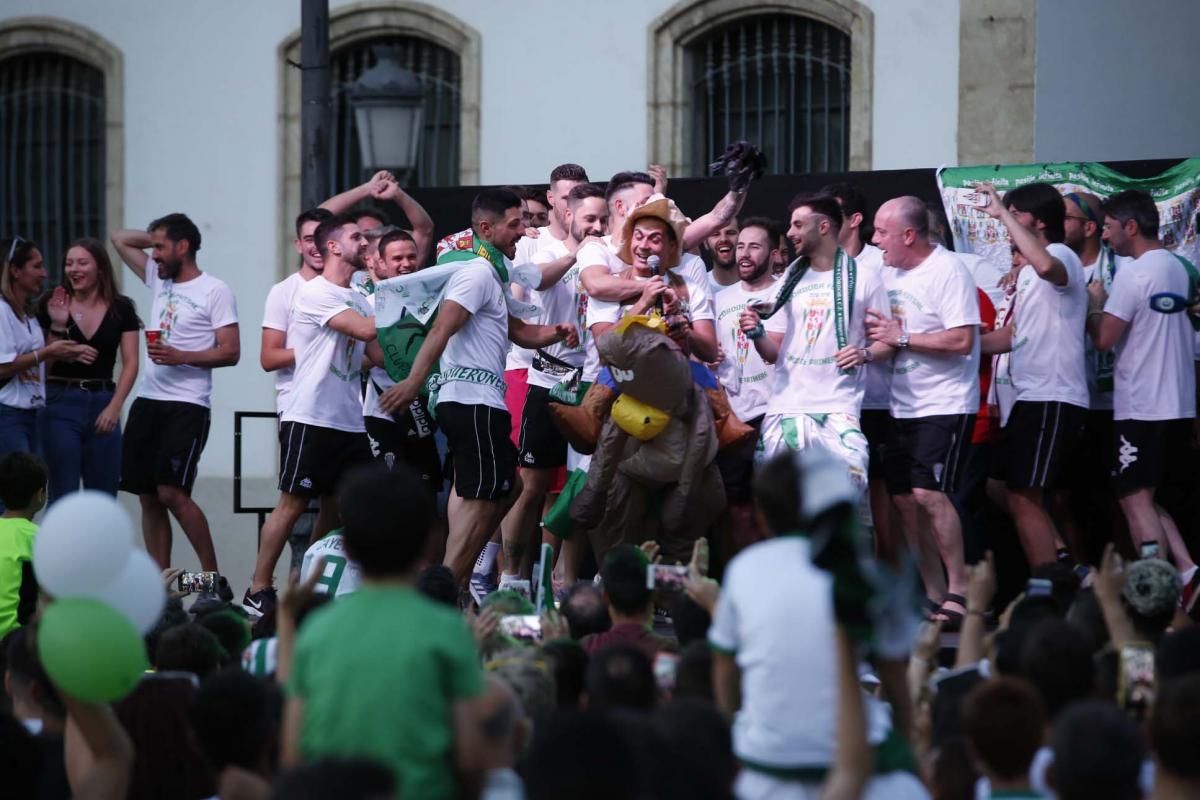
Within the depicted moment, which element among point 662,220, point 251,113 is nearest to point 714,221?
point 662,220

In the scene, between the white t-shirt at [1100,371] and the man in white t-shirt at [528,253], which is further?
the man in white t-shirt at [528,253]

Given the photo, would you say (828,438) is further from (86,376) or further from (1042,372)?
(86,376)

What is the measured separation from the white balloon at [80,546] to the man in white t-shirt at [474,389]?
3.92 m

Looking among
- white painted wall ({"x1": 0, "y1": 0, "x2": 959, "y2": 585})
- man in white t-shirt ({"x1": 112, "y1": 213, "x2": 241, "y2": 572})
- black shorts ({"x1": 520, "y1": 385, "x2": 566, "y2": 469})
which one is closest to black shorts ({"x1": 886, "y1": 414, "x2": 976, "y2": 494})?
black shorts ({"x1": 520, "y1": 385, "x2": 566, "y2": 469})

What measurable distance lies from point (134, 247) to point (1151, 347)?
18.6 feet

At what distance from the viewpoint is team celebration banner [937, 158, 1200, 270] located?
9.82 metres

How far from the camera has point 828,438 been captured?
327 inches

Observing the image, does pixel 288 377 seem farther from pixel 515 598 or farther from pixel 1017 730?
pixel 1017 730

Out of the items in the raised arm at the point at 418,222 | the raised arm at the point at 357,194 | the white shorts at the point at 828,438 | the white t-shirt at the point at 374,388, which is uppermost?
the raised arm at the point at 357,194

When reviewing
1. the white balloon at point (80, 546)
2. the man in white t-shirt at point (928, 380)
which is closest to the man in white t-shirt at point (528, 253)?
the man in white t-shirt at point (928, 380)

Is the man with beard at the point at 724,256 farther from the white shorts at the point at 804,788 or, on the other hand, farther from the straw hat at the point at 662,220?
the white shorts at the point at 804,788

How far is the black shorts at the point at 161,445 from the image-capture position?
9.99 meters

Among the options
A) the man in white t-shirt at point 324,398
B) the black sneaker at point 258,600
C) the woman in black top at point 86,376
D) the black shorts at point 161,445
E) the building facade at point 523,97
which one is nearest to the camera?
the black sneaker at point 258,600

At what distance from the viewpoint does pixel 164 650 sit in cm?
553
